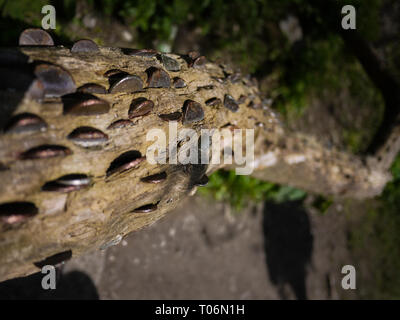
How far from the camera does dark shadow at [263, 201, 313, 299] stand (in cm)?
543

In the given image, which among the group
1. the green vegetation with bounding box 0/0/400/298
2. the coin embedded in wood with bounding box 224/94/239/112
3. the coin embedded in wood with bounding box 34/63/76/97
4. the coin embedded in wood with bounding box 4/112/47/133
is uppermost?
the green vegetation with bounding box 0/0/400/298

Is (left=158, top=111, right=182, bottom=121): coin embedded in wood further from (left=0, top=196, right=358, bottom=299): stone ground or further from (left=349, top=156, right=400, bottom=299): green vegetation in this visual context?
(left=349, top=156, right=400, bottom=299): green vegetation

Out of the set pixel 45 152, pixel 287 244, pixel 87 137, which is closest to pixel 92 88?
pixel 87 137

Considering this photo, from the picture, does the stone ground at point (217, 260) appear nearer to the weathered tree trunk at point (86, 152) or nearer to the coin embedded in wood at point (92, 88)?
the weathered tree trunk at point (86, 152)

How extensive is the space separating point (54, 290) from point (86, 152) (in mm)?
2343

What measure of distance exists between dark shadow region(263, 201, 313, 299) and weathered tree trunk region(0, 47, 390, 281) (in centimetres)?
402

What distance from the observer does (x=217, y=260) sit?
15.4 feet

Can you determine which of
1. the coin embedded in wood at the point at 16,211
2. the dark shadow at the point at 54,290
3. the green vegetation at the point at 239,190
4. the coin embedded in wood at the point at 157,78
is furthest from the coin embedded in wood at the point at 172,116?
the green vegetation at the point at 239,190

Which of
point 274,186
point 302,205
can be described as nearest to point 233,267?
point 274,186

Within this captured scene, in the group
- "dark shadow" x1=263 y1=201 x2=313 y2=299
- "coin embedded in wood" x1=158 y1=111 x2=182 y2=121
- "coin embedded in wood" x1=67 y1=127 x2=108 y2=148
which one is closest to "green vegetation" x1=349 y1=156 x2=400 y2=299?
"dark shadow" x1=263 y1=201 x2=313 y2=299

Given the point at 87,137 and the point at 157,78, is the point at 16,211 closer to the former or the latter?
the point at 87,137

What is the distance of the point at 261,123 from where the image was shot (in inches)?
93.6

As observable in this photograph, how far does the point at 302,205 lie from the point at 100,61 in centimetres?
547
